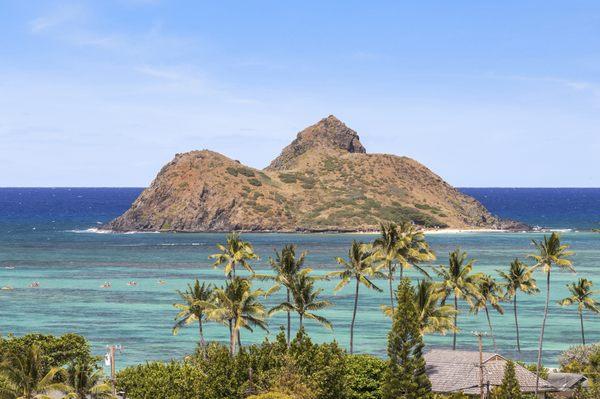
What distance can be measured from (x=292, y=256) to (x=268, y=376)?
16.5 meters

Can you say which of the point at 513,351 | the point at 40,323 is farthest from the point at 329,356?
the point at 40,323

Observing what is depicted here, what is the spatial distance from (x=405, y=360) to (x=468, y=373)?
29.6ft

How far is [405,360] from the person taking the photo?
219 feet

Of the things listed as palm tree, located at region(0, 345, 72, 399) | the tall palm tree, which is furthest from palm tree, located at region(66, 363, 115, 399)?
the tall palm tree

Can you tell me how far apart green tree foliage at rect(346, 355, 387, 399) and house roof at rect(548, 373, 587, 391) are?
583 inches

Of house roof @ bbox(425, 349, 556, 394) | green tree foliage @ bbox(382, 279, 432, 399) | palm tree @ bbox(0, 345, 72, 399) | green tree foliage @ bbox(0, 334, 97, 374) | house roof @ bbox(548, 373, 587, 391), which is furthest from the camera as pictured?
house roof @ bbox(548, 373, 587, 391)

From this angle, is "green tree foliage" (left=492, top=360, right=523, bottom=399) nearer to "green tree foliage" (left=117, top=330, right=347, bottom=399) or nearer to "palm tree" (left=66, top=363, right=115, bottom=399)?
"green tree foliage" (left=117, top=330, right=347, bottom=399)

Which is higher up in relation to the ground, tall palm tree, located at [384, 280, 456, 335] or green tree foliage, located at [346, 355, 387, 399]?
tall palm tree, located at [384, 280, 456, 335]

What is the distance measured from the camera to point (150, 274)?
17600cm

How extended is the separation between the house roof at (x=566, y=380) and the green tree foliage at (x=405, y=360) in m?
14.6

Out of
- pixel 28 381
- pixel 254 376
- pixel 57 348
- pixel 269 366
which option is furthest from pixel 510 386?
pixel 57 348

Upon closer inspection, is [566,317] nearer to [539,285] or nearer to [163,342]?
[539,285]

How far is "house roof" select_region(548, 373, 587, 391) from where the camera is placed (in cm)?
7538

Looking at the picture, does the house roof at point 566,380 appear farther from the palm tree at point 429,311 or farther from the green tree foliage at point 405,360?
the green tree foliage at point 405,360
